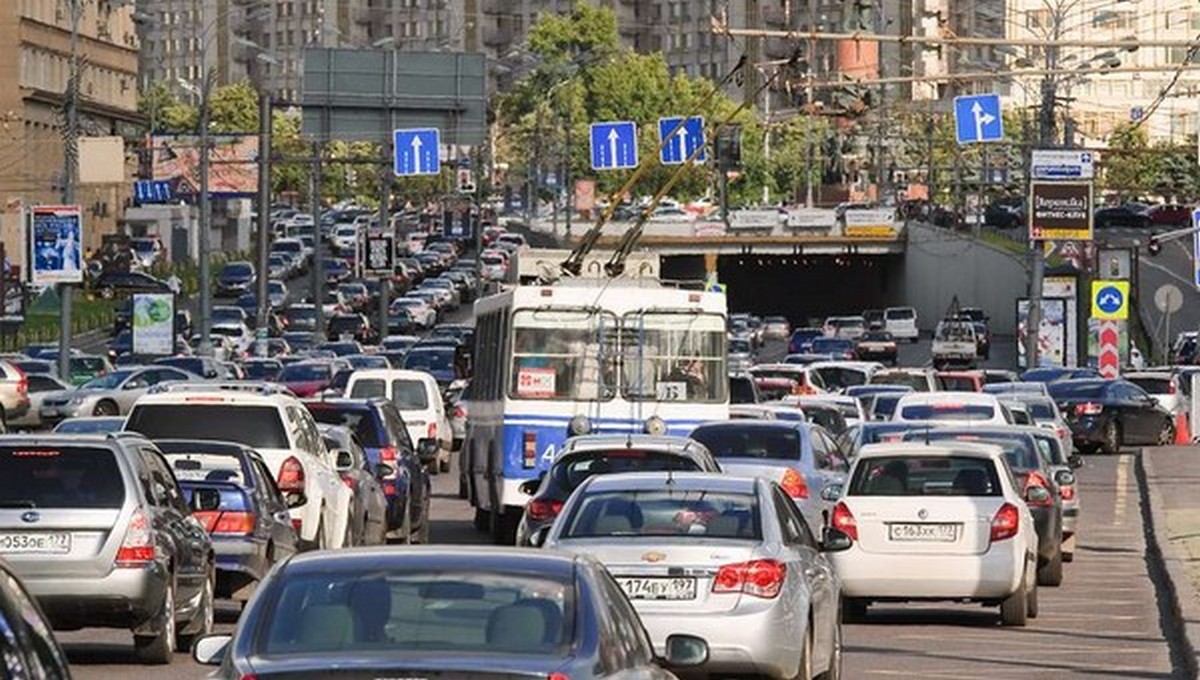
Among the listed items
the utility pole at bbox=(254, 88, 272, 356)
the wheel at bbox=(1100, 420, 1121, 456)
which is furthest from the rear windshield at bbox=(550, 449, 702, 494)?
the utility pole at bbox=(254, 88, 272, 356)

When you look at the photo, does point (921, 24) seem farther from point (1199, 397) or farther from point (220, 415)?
point (220, 415)

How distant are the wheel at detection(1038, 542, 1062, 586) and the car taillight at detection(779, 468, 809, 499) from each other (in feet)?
7.37

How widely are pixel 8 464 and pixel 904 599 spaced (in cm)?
784

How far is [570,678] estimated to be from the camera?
10.1 m

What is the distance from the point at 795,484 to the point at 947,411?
1256cm

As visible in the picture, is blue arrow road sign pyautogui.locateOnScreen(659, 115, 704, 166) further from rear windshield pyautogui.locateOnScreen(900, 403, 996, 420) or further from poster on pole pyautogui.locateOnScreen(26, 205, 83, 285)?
rear windshield pyautogui.locateOnScreen(900, 403, 996, 420)

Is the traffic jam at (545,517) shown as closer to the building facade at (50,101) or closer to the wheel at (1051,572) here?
the wheel at (1051,572)

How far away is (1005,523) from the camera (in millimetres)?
25203

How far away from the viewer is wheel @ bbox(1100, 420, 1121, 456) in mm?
62969

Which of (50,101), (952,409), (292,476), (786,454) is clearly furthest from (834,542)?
(50,101)

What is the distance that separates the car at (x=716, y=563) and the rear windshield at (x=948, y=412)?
906 inches

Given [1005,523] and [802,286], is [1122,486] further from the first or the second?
[802,286]

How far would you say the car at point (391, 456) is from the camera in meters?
32.6

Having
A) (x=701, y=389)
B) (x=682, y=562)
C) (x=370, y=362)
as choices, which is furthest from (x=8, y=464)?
(x=370, y=362)
